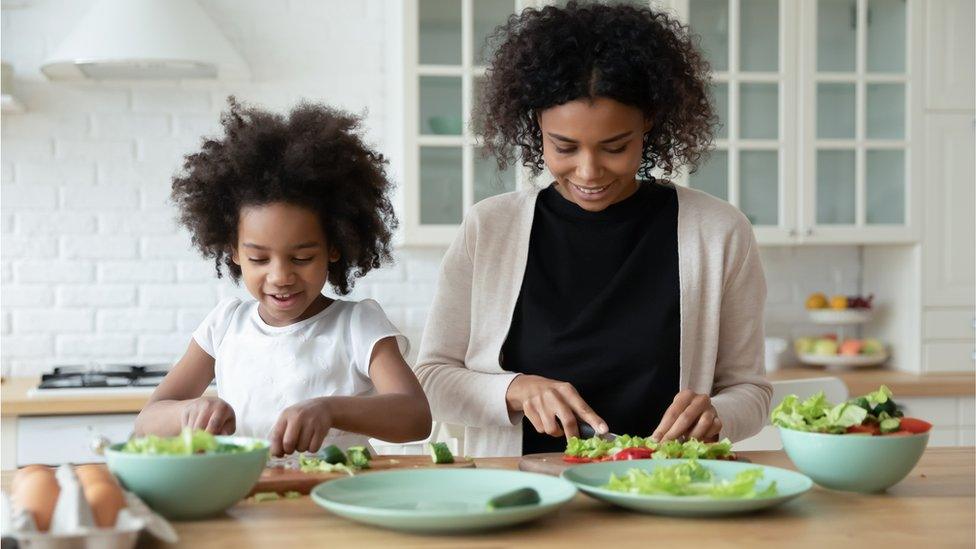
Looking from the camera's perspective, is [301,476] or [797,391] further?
[797,391]

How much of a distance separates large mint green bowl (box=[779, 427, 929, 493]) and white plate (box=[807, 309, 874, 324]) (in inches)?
104

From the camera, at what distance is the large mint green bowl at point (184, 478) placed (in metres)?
1.08

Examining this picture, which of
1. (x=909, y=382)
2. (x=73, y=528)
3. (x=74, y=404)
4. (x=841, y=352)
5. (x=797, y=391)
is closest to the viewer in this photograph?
(x=73, y=528)

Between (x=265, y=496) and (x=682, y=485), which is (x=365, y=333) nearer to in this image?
(x=265, y=496)

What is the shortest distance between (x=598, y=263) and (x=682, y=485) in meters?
0.82

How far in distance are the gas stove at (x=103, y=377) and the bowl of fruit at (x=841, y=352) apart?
2.13m

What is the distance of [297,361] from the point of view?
73.4 inches

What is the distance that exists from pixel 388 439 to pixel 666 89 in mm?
718

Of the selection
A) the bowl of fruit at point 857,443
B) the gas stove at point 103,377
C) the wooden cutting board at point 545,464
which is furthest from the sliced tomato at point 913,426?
the gas stove at point 103,377

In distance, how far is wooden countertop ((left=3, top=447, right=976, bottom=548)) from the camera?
1.03 m

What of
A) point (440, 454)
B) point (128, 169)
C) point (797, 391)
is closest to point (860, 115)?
point (797, 391)

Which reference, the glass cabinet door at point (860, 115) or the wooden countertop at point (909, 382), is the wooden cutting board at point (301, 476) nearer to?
the wooden countertop at point (909, 382)

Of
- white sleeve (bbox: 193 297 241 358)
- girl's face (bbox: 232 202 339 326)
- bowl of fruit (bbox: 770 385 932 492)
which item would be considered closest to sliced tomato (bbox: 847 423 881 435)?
bowl of fruit (bbox: 770 385 932 492)

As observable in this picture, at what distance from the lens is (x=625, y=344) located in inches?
74.5
